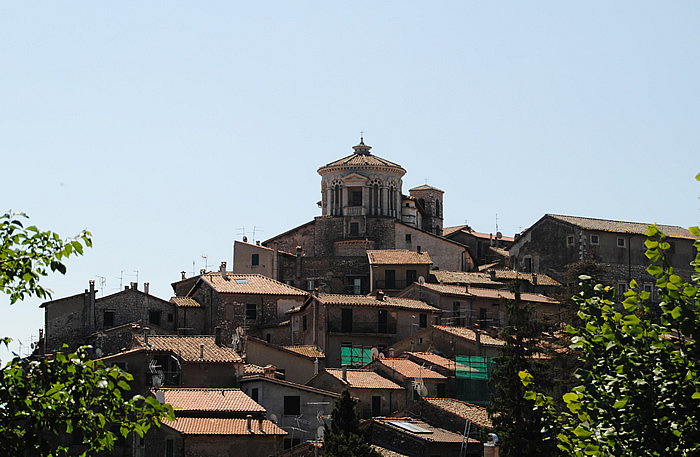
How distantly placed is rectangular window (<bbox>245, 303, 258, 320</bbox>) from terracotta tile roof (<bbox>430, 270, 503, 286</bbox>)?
40.7 ft

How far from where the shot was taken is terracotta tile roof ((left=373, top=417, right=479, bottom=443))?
1508 inches

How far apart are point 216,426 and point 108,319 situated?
23079 mm

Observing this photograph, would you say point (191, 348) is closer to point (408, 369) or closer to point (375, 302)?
point (408, 369)

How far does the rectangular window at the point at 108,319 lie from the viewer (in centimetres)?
5684

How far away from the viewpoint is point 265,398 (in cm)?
4131

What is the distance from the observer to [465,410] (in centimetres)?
4244

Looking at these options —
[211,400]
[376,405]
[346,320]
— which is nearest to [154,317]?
[346,320]

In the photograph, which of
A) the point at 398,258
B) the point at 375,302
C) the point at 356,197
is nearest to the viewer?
the point at 375,302

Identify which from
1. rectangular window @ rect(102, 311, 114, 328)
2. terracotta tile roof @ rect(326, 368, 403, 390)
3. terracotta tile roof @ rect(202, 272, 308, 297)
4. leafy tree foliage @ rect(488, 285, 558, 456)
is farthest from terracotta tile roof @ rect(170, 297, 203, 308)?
leafy tree foliage @ rect(488, 285, 558, 456)

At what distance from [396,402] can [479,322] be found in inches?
661

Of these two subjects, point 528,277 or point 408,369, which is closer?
point 408,369

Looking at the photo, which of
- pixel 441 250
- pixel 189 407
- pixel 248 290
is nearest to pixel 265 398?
pixel 189 407

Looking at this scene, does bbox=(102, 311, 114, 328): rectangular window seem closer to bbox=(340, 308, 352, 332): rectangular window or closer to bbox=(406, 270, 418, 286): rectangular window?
bbox=(340, 308, 352, 332): rectangular window

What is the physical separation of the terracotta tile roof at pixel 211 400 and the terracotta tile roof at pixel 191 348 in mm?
3596
